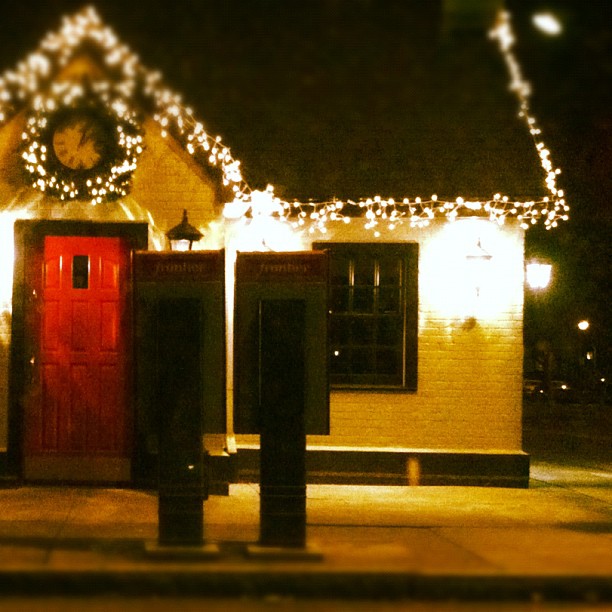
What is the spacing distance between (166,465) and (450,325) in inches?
188

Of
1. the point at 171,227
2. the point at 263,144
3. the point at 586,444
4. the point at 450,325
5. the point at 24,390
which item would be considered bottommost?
the point at 586,444

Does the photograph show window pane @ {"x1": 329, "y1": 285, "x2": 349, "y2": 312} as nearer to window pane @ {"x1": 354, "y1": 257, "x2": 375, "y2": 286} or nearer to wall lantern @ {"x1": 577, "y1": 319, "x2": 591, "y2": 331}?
window pane @ {"x1": 354, "y1": 257, "x2": 375, "y2": 286}

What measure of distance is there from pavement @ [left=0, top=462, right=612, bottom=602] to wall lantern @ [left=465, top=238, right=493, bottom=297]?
240 centimetres

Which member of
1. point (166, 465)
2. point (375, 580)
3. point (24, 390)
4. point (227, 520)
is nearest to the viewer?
point (375, 580)

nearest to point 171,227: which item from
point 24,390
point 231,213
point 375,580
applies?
point 231,213

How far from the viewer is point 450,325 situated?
38.6 feet

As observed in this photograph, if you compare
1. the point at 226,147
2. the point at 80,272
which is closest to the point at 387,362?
the point at 226,147

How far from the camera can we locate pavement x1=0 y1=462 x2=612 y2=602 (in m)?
7.32

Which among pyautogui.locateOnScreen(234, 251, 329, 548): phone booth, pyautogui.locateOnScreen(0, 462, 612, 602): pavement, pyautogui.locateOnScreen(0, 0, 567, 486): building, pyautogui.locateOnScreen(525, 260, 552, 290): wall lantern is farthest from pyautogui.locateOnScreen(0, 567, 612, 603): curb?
pyautogui.locateOnScreen(525, 260, 552, 290): wall lantern

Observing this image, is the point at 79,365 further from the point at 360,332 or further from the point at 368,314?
the point at 368,314

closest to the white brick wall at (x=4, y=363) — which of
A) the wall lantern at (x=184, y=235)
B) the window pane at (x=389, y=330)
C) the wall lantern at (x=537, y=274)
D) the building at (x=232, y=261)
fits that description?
the building at (x=232, y=261)

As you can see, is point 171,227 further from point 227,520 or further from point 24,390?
point 227,520

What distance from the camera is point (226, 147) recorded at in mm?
11156

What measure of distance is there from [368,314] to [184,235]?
2.61 metres
